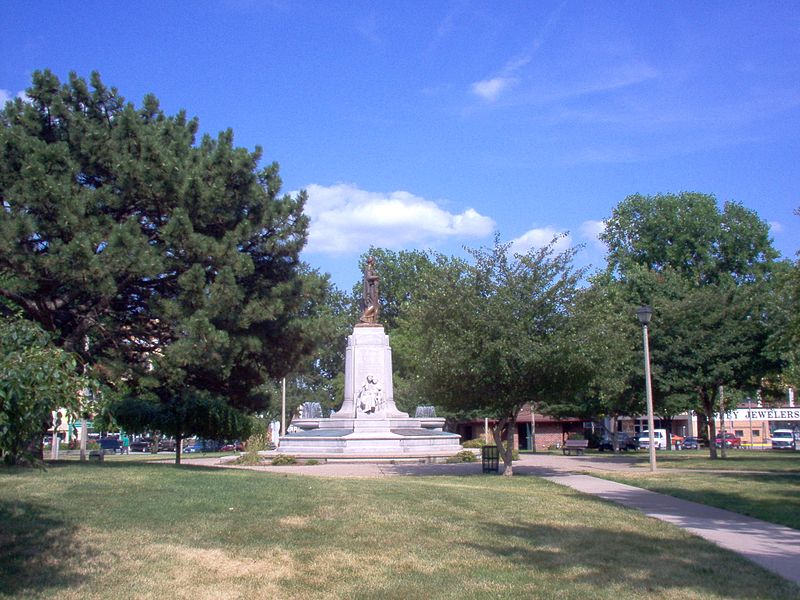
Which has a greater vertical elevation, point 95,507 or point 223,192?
point 223,192

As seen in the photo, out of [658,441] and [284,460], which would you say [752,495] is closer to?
[284,460]

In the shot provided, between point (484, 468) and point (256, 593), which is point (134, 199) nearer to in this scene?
point (484, 468)

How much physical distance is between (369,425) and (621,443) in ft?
102

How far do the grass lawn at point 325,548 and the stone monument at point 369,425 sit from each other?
15932mm

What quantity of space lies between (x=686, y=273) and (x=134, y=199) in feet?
154

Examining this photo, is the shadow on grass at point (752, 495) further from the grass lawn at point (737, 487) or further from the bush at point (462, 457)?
the bush at point (462, 457)

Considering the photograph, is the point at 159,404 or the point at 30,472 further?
the point at 159,404

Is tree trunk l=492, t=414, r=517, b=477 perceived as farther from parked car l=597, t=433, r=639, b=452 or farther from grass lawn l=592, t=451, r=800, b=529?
parked car l=597, t=433, r=639, b=452

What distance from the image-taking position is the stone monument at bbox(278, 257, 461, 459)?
29.5 meters

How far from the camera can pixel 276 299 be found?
849 inches

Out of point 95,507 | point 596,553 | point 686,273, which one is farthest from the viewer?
point 686,273

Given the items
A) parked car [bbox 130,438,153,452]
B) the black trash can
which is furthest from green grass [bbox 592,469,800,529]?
parked car [bbox 130,438,153,452]

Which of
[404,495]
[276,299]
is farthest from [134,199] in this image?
[404,495]

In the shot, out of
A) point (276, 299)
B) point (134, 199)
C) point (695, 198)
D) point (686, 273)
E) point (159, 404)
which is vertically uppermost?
point (695, 198)
